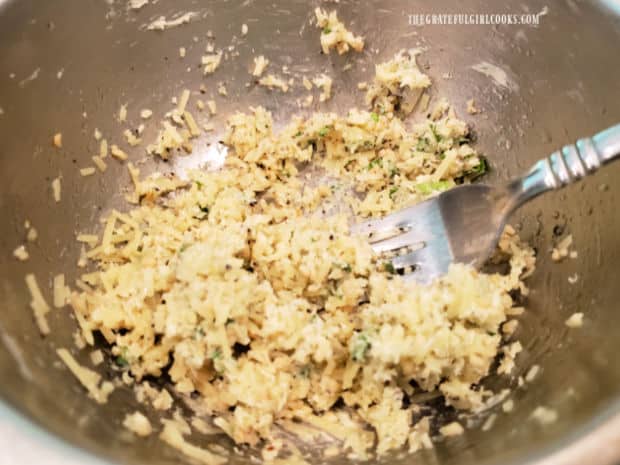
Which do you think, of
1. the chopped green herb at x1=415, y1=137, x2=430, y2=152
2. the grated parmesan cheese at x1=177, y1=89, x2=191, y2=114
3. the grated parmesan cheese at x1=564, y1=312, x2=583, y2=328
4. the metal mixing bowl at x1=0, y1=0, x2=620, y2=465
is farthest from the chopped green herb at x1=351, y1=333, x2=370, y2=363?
the grated parmesan cheese at x1=177, y1=89, x2=191, y2=114

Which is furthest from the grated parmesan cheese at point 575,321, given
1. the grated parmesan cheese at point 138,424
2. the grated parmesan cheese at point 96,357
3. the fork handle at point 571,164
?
the grated parmesan cheese at point 96,357

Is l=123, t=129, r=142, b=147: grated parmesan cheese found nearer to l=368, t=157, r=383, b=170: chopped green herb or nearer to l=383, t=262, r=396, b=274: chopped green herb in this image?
l=368, t=157, r=383, b=170: chopped green herb

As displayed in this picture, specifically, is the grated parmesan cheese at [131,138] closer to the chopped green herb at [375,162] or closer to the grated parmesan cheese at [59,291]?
the grated parmesan cheese at [59,291]

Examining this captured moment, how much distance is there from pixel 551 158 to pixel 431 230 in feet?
1.17

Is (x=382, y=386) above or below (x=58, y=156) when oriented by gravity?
below

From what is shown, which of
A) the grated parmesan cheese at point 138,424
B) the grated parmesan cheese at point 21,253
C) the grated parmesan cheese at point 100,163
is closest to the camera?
the grated parmesan cheese at point 138,424

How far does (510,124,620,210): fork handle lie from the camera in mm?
1052

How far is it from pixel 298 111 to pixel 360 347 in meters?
0.86

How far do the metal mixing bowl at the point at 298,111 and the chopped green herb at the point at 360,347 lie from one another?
0.21m

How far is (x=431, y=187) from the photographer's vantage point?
1581 millimetres

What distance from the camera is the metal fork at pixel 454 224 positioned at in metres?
1.18

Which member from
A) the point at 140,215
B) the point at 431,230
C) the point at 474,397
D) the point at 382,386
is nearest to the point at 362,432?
the point at 382,386

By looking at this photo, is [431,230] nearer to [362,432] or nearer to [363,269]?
[363,269]

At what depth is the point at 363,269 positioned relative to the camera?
1.41 metres
